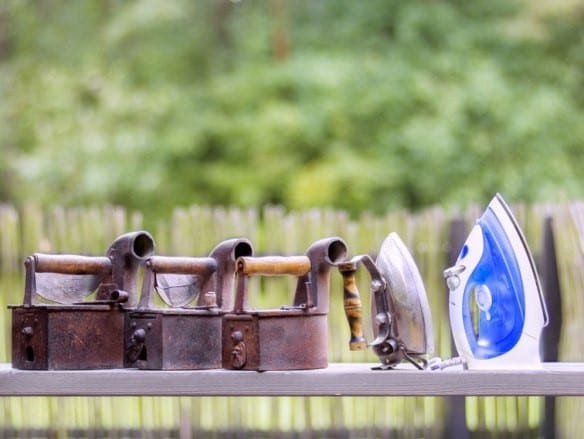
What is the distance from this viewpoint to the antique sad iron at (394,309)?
1.98m

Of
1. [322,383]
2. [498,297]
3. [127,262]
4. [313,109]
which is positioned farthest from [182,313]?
[313,109]

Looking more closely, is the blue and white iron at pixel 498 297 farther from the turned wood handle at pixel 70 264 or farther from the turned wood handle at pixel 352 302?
the turned wood handle at pixel 70 264

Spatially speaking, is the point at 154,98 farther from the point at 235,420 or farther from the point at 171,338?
the point at 171,338

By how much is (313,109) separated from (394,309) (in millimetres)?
6018

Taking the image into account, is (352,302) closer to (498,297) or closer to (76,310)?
(498,297)

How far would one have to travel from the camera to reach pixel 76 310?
2029 mm

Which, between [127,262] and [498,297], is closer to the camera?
[498,297]

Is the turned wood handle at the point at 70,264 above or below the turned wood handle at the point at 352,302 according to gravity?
above

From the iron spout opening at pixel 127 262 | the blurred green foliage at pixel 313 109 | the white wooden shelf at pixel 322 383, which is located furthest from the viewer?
the blurred green foliage at pixel 313 109

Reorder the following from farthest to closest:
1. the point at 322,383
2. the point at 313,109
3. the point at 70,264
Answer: the point at 313,109
the point at 70,264
the point at 322,383

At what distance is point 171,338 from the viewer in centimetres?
200

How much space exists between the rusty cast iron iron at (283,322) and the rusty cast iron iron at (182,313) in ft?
0.13

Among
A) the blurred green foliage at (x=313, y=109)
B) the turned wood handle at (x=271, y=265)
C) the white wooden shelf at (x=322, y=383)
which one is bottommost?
the white wooden shelf at (x=322, y=383)

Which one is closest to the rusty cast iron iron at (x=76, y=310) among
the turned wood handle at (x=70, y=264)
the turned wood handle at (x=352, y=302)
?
the turned wood handle at (x=70, y=264)
